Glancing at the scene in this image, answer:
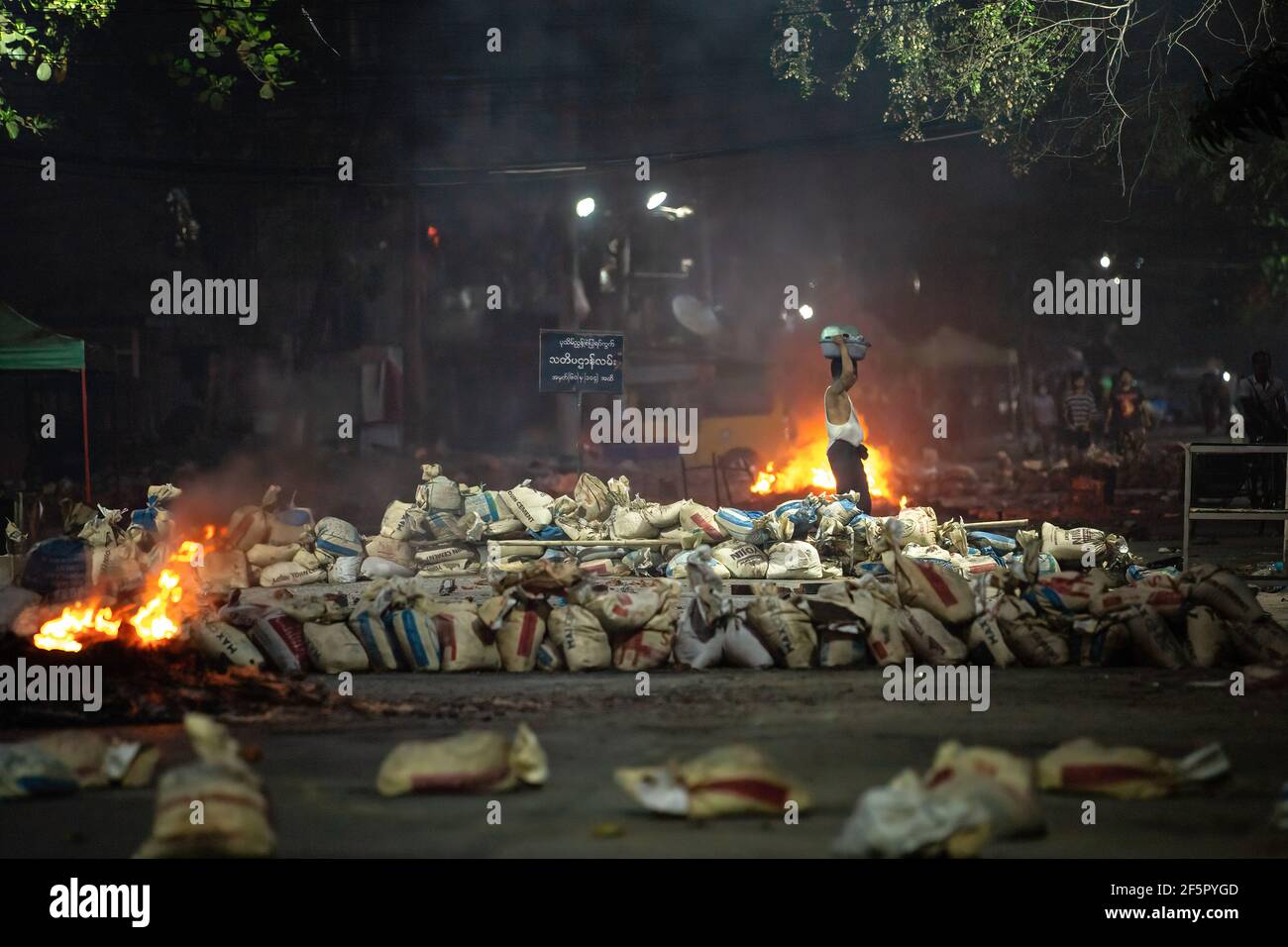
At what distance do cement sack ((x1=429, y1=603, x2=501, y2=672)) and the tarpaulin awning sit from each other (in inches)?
268

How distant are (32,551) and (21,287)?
16.0m

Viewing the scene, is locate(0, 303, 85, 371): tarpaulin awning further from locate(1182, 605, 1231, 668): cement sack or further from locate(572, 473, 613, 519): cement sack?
locate(1182, 605, 1231, 668): cement sack

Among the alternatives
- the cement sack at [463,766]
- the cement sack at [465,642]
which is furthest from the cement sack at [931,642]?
the cement sack at [463,766]

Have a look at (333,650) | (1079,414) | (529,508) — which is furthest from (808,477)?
(333,650)

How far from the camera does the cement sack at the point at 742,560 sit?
940 centimetres

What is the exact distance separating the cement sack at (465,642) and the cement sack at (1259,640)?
3.77 meters

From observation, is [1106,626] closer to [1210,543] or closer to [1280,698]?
[1280,698]

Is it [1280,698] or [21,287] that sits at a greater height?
[21,287]

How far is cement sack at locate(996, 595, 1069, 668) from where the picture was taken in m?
6.94

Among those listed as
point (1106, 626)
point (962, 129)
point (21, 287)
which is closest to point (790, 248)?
point (962, 129)

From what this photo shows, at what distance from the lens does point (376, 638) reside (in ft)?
22.9
